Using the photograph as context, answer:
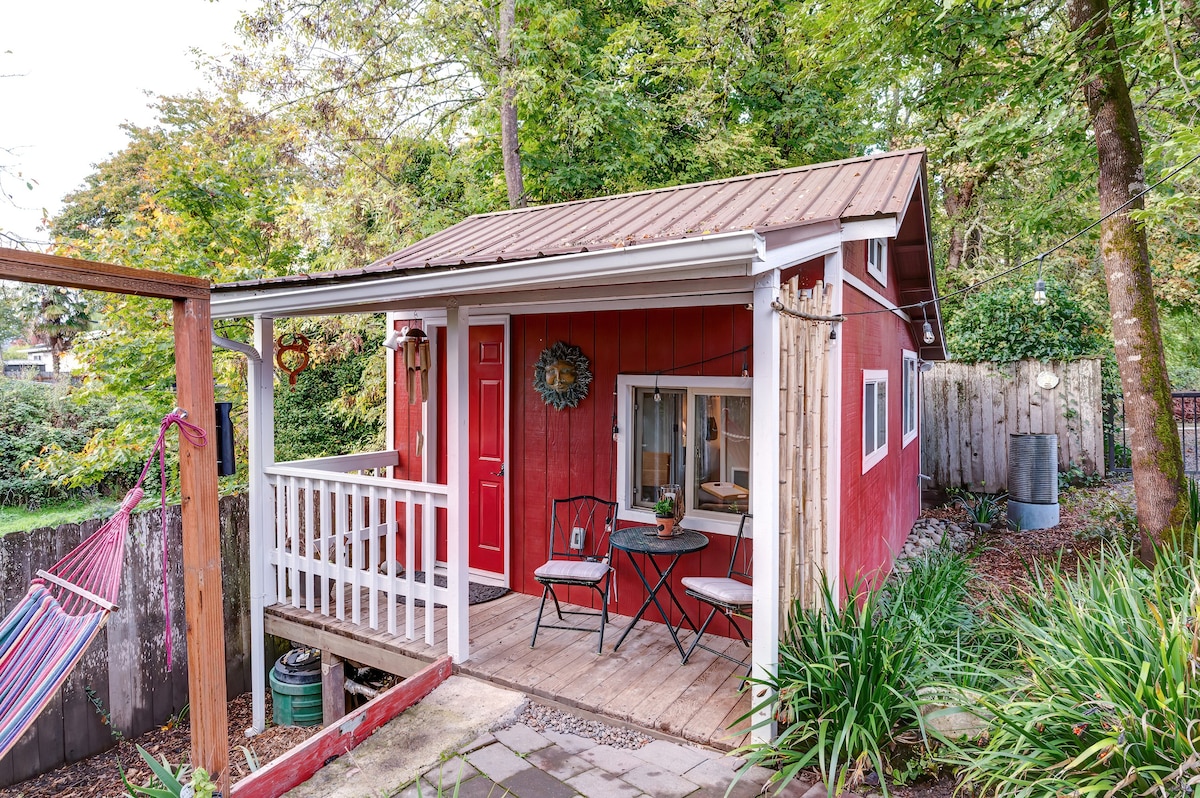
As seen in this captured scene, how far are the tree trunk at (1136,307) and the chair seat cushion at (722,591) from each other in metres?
3.65

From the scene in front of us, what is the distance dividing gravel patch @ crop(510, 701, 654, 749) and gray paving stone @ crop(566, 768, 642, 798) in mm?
269

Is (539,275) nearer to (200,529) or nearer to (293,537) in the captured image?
(200,529)

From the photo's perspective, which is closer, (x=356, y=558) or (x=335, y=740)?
(x=335, y=740)

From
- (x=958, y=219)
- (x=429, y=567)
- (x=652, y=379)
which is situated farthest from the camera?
(x=958, y=219)

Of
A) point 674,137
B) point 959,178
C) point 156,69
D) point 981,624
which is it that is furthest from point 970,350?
point 156,69

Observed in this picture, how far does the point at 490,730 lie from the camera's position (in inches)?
127

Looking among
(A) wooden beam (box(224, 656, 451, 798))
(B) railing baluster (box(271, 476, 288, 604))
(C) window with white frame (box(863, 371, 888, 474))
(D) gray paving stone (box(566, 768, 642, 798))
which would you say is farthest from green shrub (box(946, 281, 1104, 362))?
(B) railing baluster (box(271, 476, 288, 604))

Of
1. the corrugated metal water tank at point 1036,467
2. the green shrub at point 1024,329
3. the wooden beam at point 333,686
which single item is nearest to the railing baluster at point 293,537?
the wooden beam at point 333,686

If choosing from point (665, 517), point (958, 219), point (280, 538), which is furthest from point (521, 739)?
point (958, 219)

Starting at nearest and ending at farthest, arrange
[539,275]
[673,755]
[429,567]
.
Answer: [673,755] < [539,275] < [429,567]

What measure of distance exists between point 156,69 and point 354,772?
1552cm

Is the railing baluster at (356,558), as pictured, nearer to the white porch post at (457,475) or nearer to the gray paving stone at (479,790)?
the white porch post at (457,475)

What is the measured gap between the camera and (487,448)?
5.31 metres

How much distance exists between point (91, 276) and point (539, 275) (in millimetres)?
1666
